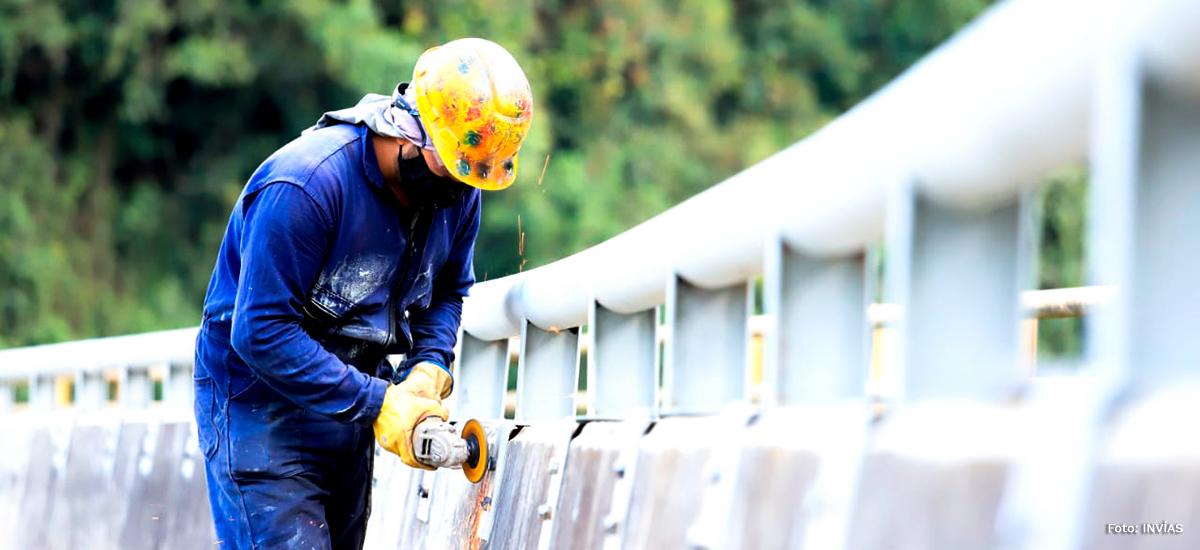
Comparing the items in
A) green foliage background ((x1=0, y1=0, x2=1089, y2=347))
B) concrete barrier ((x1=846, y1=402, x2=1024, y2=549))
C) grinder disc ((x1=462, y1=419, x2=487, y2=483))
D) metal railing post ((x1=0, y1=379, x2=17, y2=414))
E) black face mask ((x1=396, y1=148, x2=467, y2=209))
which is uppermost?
green foliage background ((x1=0, y1=0, x2=1089, y2=347))

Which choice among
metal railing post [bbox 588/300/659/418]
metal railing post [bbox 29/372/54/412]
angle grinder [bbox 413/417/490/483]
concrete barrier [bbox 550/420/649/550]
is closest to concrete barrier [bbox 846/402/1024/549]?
concrete barrier [bbox 550/420/649/550]

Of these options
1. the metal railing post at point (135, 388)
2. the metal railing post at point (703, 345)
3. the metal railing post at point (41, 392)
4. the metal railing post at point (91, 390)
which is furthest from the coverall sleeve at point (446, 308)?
the metal railing post at point (41, 392)

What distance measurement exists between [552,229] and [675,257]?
22.0 m

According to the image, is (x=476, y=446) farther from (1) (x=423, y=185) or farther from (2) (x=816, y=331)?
(2) (x=816, y=331)

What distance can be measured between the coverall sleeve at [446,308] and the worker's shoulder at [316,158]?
0.62 m

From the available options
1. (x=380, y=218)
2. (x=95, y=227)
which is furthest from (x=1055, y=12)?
(x=95, y=227)

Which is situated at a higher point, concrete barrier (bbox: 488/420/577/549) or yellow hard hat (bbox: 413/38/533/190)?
yellow hard hat (bbox: 413/38/533/190)

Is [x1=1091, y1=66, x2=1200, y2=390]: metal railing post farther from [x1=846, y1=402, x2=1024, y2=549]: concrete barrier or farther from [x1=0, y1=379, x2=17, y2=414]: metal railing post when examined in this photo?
[x1=0, y1=379, x2=17, y2=414]: metal railing post

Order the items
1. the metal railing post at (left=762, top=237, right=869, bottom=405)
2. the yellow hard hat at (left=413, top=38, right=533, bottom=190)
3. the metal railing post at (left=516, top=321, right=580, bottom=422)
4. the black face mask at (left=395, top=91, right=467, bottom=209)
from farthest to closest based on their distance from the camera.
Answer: the metal railing post at (left=516, top=321, right=580, bottom=422) < the black face mask at (left=395, top=91, right=467, bottom=209) < the yellow hard hat at (left=413, top=38, right=533, bottom=190) < the metal railing post at (left=762, top=237, right=869, bottom=405)

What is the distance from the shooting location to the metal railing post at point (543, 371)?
5.43m

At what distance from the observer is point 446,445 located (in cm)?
499

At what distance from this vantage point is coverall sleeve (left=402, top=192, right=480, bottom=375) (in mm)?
5648

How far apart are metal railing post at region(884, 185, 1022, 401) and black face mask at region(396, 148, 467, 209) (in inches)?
112

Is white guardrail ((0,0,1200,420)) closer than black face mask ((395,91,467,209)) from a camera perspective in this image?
Yes
